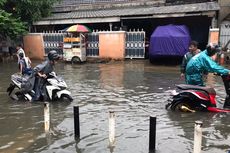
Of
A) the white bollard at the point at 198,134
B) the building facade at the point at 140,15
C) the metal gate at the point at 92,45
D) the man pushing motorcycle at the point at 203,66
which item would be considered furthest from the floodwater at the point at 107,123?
the metal gate at the point at 92,45

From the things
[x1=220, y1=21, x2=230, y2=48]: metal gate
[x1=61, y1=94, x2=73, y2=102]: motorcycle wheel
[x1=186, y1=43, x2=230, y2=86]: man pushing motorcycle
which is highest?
[x1=220, y1=21, x2=230, y2=48]: metal gate

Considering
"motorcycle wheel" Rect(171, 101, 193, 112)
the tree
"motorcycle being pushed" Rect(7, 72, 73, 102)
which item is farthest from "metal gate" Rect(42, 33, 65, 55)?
"motorcycle wheel" Rect(171, 101, 193, 112)

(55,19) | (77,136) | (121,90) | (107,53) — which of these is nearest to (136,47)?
(107,53)

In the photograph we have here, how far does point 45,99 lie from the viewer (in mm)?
9703

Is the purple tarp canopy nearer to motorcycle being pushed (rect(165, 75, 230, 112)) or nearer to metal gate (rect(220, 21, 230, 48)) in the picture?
metal gate (rect(220, 21, 230, 48))

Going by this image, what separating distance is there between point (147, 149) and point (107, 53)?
50.1 feet

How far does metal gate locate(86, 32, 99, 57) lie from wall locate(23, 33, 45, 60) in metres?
3.75

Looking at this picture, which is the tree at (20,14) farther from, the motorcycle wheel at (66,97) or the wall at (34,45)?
the motorcycle wheel at (66,97)

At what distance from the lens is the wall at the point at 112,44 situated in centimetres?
2032

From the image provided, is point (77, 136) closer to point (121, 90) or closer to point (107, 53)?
point (121, 90)

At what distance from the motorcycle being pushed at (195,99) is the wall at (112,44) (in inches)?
481

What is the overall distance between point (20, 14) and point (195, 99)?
17571 millimetres

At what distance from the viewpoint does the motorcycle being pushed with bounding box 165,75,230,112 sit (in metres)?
7.90

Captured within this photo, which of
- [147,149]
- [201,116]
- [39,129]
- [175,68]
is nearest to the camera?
[147,149]
